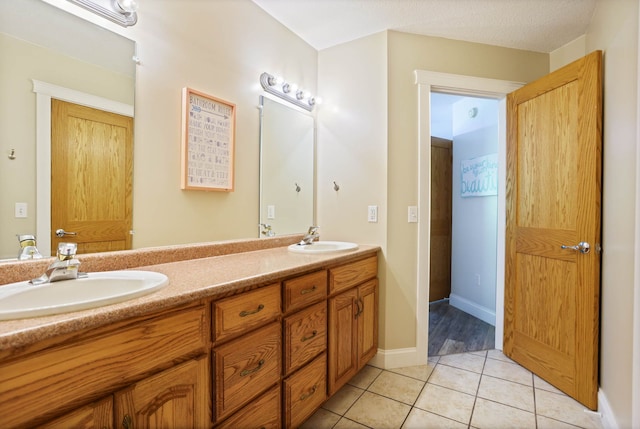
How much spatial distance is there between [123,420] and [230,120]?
1487 millimetres

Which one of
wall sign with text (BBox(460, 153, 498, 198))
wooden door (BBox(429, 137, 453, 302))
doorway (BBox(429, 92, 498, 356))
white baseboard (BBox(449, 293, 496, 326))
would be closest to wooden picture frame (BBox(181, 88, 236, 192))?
doorway (BBox(429, 92, 498, 356))

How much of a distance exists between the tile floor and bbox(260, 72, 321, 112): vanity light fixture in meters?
1.97

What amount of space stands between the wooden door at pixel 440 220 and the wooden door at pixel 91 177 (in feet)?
10.2

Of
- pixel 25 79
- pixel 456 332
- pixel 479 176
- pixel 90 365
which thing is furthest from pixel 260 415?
pixel 479 176

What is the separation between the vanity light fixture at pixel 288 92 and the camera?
6.63 ft

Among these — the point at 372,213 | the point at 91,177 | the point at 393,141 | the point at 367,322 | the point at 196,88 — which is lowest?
the point at 367,322

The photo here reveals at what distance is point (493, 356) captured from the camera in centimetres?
235

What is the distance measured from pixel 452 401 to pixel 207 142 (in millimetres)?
2017

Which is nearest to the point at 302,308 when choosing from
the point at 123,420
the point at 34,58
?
the point at 123,420

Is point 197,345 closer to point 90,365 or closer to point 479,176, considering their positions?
point 90,365

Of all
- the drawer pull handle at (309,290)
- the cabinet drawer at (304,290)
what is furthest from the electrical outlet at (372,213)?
the drawer pull handle at (309,290)

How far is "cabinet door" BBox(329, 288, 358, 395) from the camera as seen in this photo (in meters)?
1.65

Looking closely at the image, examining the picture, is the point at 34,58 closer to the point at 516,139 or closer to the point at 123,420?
the point at 123,420

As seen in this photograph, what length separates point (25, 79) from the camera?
3.48ft
